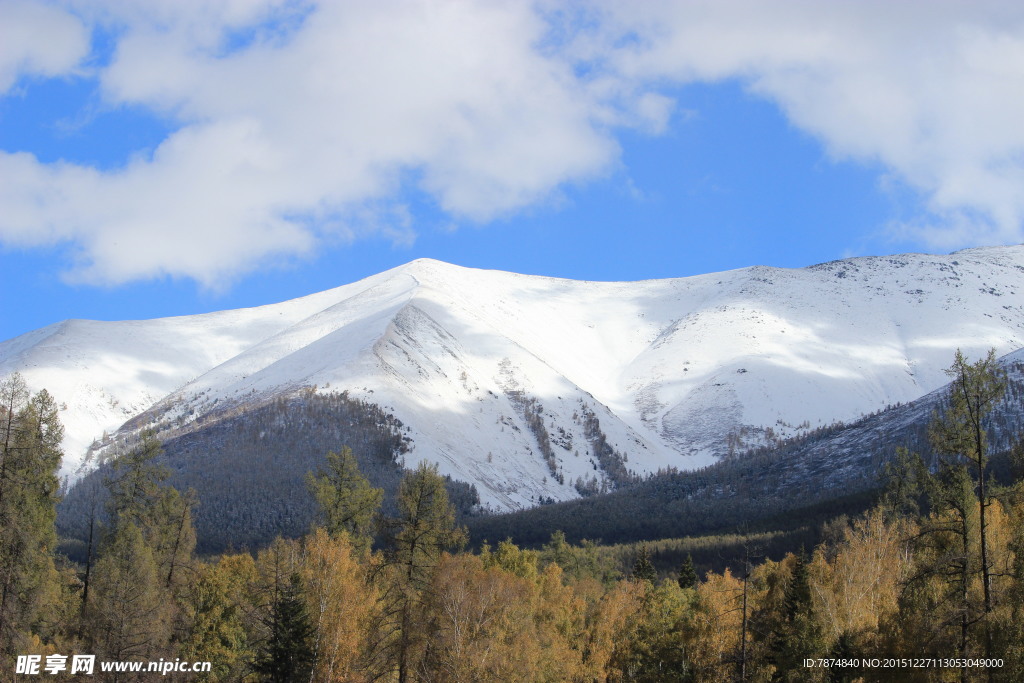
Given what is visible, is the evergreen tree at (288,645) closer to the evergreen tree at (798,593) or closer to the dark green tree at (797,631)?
the dark green tree at (797,631)

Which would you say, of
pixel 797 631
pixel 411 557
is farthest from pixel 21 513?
pixel 797 631

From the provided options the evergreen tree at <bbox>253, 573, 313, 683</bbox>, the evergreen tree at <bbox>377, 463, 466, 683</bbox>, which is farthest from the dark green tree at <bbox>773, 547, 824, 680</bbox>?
the evergreen tree at <bbox>253, 573, 313, 683</bbox>

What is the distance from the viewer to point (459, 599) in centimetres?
5447

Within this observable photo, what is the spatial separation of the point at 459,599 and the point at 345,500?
1735 cm

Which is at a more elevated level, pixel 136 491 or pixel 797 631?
pixel 136 491

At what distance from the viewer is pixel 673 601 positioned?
231 ft

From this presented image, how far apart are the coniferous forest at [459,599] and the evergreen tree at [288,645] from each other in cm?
10

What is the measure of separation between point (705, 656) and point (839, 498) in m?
147

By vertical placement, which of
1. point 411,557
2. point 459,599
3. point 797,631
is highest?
point 411,557

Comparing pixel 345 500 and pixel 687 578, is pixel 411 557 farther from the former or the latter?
pixel 687 578

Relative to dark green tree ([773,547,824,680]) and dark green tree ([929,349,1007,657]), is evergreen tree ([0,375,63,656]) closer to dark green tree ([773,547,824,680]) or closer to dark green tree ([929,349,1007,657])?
dark green tree ([929,349,1007,657])

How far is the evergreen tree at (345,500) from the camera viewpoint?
225 feet

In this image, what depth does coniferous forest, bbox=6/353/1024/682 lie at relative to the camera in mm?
34844

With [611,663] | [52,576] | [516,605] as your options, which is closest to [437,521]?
[516,605]
